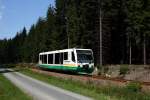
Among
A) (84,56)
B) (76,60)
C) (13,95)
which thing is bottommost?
(13,95)

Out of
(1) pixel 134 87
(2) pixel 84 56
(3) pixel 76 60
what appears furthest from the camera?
(2) pixel 84 56

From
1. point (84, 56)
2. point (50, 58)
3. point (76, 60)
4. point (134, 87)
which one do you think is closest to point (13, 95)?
point (134, 87)

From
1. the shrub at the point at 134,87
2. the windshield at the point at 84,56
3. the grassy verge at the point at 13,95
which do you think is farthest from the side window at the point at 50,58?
the shrub at the point at 134,87

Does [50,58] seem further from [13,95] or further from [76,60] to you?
[13,95]

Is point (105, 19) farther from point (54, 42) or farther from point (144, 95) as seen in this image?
point (144, 95)

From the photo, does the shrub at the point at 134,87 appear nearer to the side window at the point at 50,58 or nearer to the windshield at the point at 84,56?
the windshield at the point at 84,56

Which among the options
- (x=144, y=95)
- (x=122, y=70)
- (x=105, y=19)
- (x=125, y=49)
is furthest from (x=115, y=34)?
(x=144, y=95)

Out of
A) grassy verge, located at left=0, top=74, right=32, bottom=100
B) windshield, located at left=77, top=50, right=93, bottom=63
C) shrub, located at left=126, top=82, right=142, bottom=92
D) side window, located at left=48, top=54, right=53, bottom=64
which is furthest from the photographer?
side window, located at left=48, top=54, right=53, bottom=64

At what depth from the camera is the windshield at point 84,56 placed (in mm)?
44094

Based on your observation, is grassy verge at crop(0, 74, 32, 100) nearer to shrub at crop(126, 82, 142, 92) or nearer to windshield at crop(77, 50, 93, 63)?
shrub at crop(126, 82, 142, 92)

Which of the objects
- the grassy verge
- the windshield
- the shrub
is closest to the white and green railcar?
the windshield

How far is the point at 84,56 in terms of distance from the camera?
44750 mm

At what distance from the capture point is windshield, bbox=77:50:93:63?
145 ft

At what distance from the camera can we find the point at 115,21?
7688 centimetres
